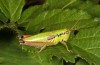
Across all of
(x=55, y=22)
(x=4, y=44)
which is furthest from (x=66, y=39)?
(x=4, y=44)

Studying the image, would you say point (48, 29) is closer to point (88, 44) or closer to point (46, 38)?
point (46, 38)

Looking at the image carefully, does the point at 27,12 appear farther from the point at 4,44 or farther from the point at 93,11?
the point at 93,11

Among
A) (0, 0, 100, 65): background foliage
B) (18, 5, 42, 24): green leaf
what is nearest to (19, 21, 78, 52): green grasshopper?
(0, 0, 100, 65): background foliage

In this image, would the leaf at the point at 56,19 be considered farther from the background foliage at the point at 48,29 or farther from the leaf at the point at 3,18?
the leaf at the point at 3,18

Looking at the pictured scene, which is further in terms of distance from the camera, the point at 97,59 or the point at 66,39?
the point at 66,39

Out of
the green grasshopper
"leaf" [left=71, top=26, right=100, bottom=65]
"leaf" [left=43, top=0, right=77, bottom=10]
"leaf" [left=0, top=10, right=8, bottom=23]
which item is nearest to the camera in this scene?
"leaf" [left=71, top=26, right=100, bottom=65]

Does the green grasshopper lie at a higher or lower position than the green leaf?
lower

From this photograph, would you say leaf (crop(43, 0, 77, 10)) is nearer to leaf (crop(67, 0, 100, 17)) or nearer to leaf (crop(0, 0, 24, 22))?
leaf (crop(67, 0, 100, 17))

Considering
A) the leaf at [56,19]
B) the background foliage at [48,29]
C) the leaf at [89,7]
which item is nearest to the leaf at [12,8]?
the background foliage at [48,29]
